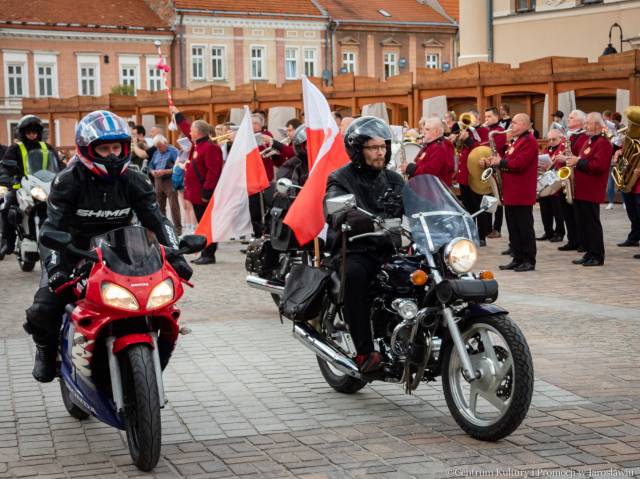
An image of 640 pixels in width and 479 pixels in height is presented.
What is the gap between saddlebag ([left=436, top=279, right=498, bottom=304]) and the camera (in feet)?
19.5

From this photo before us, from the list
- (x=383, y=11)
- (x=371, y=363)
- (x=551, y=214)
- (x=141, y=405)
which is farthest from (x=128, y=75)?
(x=141, y=405)

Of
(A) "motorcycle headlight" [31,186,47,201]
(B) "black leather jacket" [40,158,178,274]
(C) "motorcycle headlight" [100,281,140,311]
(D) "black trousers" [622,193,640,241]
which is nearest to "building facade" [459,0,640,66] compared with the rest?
(D) "black trousers" [622,193,640,241]

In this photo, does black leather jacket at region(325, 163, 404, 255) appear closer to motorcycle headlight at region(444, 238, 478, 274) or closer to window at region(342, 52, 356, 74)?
motorcycle headlight at region(444, 238, 478, 274)

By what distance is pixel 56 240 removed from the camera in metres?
5.72

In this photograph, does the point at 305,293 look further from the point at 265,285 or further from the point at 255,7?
the point at 255,7

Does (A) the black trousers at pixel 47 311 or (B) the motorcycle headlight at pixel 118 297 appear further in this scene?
(A) the black trousers at pixel 47 311

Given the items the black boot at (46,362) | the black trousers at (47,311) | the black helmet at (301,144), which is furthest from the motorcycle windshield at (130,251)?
the black helmet at (301,144)

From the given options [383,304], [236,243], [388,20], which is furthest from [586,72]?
[388,20]

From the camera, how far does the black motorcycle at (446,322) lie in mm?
5871

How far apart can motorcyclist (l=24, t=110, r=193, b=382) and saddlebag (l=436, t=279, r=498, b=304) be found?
1.36 m

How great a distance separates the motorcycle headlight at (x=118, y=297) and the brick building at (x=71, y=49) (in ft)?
200

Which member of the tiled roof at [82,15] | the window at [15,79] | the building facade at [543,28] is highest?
the tiled roof at [82,15]

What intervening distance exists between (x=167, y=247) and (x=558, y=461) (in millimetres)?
2334

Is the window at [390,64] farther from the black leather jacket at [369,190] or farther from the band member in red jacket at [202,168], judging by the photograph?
the black leather jacket at [369,190]
